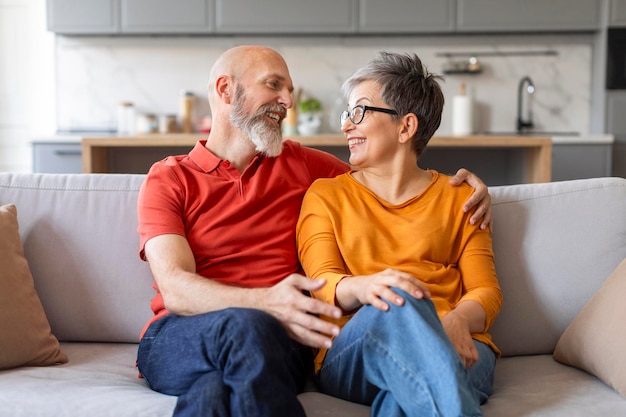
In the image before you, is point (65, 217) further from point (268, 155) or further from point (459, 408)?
point (459, 408)

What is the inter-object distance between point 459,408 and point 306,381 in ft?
1.69

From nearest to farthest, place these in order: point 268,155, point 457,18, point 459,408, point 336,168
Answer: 1. point 459,408
2. point 268,155
3. point 336,168
4. point 457,18

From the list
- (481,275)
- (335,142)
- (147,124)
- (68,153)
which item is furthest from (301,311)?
(147,124)

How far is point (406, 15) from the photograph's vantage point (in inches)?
185

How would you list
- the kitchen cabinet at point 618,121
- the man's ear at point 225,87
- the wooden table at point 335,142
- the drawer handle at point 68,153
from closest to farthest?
the man's ear at point 225,87 → the wooden table at point 335,142 → the drawer handle at point 68,153 → the kitchen cabinet at point 618,121

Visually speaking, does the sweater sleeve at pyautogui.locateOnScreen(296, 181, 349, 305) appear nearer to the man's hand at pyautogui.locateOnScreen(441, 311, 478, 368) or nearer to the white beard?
the white beard

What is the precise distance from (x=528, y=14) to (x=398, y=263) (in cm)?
338

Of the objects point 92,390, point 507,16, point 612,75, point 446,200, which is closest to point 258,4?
point 507,16

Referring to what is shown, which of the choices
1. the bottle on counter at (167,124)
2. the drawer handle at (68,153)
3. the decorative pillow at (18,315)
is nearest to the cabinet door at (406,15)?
the bottle on counter at (167,124)

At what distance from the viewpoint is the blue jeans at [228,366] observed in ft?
4.68

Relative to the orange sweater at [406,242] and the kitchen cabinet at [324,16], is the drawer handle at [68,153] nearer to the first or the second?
the kitchen cabinet at [324,16]

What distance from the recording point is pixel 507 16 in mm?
4688

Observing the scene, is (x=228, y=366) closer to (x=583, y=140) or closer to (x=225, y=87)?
(x=225, y=87)

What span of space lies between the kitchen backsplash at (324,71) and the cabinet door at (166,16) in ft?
0.84
